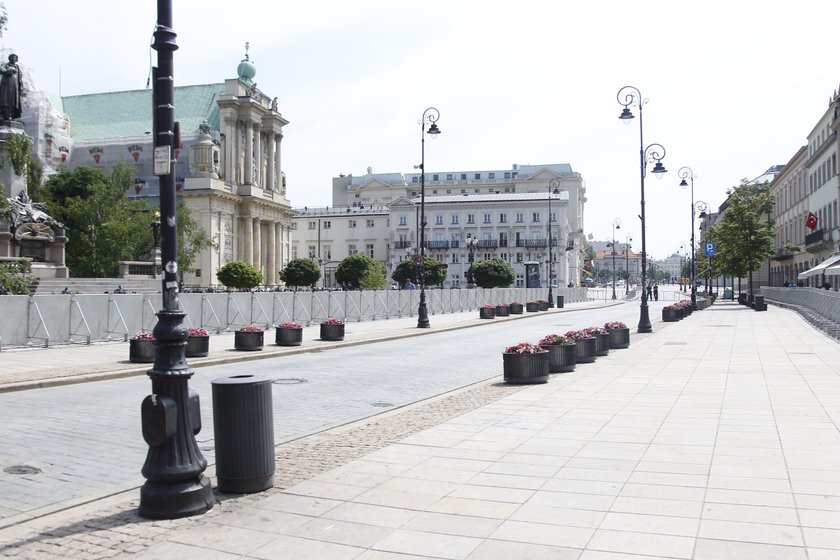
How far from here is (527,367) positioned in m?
14.1

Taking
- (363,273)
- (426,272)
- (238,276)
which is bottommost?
(238,276)

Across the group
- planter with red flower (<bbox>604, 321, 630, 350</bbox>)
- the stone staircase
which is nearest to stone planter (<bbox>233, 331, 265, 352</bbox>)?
planter with red flower (<bbox>604, 321, 630, 350</bbox>)

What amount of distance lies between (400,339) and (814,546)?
24.0 m

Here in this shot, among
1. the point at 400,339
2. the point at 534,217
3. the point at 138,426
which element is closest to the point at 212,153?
the point at 534,217

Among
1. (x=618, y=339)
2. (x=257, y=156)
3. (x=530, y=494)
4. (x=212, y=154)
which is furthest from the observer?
(x=257, y=156)

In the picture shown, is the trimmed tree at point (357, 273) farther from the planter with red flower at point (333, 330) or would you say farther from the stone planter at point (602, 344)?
the stone planter at point (602, 344)

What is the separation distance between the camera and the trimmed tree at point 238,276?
78.2 metres

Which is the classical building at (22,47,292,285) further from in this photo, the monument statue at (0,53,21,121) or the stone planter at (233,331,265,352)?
the stone planter at (233,331,265,352)

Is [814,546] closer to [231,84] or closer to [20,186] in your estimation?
[20,186]

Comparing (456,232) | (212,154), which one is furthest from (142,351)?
(456,232)

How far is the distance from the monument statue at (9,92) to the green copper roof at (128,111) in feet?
207

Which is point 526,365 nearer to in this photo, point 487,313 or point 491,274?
point 487,313

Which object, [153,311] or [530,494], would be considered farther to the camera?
[153,311]

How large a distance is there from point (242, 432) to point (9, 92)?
40.3 metres
